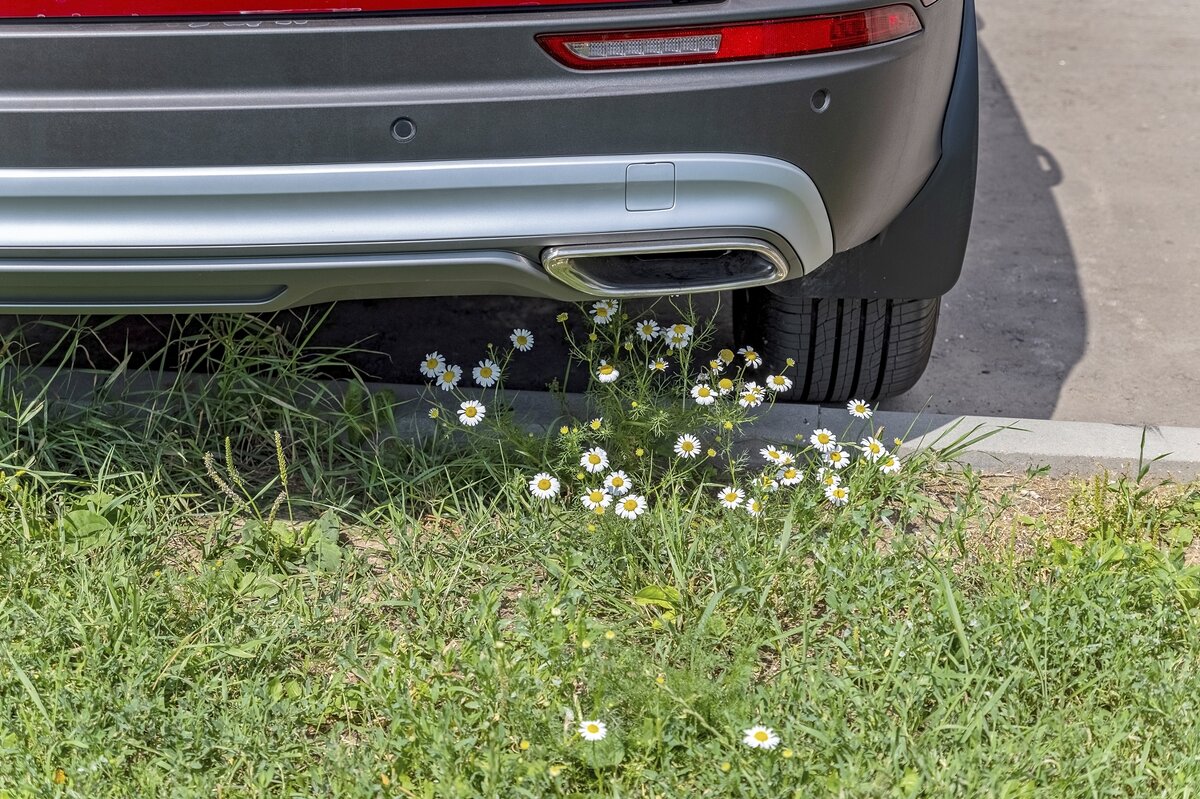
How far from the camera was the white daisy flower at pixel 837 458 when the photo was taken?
2.23 m

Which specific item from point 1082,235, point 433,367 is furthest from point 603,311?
point 1082,235

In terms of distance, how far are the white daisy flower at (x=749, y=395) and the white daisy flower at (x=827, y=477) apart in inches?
7.4

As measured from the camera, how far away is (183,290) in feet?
6.19

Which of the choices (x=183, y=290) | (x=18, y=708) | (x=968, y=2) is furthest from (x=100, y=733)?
(x=968, y=2)

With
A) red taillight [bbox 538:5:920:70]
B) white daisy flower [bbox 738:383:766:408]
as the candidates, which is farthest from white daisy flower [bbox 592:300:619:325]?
red taillight [bbox 538:5:920:70]

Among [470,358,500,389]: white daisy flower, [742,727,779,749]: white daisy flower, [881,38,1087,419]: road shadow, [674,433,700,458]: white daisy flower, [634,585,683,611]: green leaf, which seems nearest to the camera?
[742,727,779,749]: white daisy flower

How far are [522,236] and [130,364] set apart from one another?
145 centimetres

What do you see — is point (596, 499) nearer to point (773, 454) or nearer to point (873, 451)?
point (773, 454)

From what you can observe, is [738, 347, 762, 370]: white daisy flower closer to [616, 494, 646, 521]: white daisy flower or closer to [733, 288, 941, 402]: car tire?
[733, 288, 941, 402]: car tire

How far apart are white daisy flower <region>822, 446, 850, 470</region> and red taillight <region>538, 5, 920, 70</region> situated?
0.83m

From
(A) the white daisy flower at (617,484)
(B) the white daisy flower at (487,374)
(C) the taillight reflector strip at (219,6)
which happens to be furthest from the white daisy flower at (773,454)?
(C) the taillight reflector strip at (219,6)

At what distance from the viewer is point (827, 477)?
7.23 ft

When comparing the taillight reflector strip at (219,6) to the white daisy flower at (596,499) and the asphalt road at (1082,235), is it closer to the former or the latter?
the white daisy flower at (596,499)

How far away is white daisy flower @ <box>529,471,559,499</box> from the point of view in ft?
7.02
